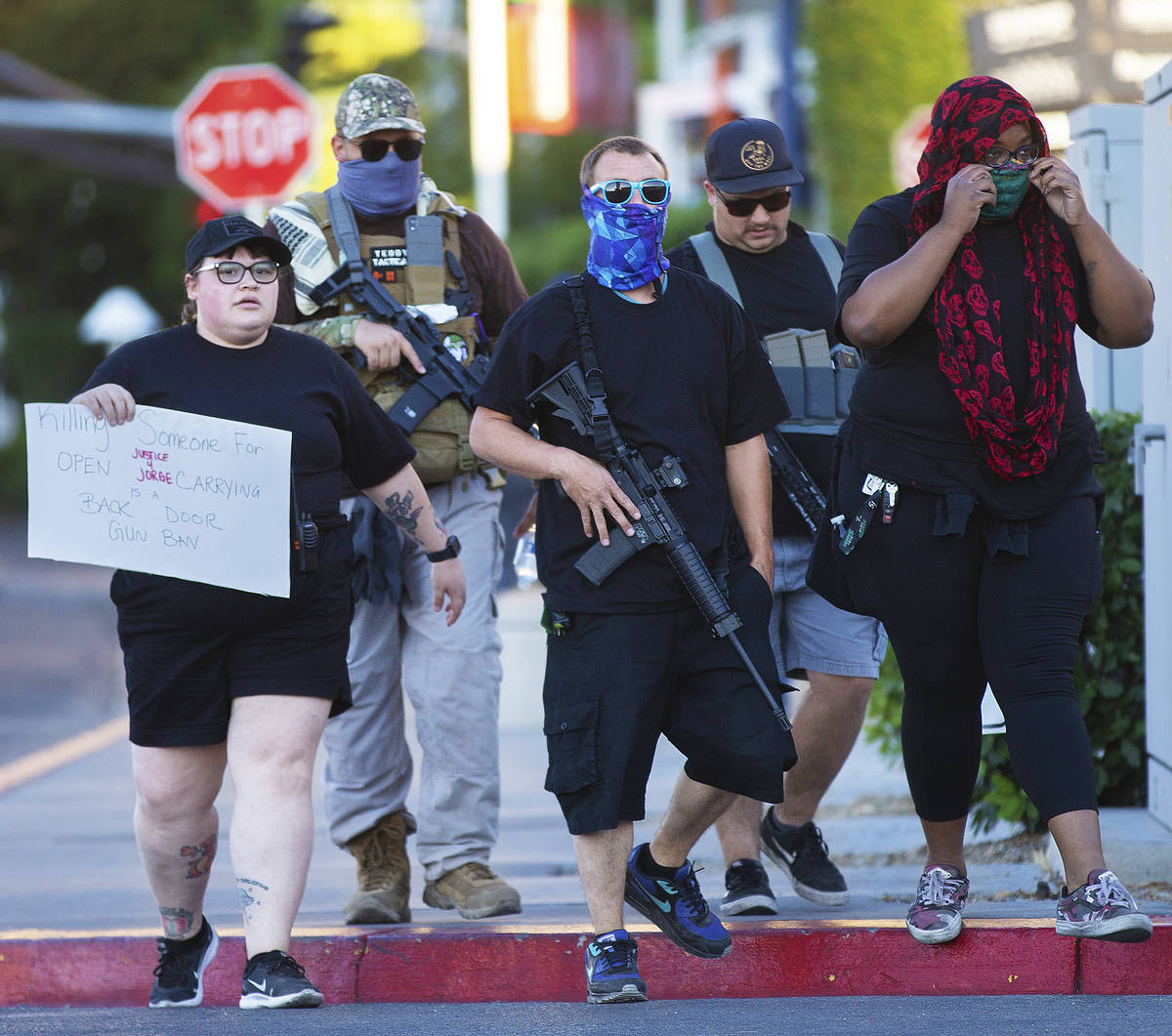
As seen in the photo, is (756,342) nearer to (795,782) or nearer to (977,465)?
(977,465)

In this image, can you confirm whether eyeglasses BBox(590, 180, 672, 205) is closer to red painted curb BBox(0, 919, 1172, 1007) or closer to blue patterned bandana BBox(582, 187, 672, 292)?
blue patterned bandana BBox(582, 187, 672, 292)

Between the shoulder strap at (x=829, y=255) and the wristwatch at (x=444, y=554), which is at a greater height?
the shoulder strap at (x=829, y=255)

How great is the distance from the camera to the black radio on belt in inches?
183

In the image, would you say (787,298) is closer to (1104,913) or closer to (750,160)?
(750,160)

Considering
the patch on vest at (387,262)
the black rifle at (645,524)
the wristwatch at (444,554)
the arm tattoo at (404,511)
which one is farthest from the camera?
the patch on vest at (387,262)

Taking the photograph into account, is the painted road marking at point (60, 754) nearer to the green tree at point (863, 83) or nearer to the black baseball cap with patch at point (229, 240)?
the black baseball cap with patch at point (229, 240)

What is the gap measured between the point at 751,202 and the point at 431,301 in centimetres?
95

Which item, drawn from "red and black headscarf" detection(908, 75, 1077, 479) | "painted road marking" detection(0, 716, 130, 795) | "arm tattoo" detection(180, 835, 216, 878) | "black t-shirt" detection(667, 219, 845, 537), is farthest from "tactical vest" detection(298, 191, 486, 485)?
"painted road marking" detection(0, 716, 130, 795)

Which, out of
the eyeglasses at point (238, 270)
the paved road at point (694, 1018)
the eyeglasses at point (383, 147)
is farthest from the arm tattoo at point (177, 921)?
the eyeglasses at point (383, 147)

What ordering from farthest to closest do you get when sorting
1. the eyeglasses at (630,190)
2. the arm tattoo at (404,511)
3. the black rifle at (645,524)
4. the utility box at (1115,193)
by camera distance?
1. the utility box at (1115,193)
2. the arm tattoo at (404,511)
3. the eyeglasses at (630,190)
4. the black rifle at (645,524)

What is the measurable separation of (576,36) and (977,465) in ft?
65.4

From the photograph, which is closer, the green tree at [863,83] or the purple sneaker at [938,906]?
the purple sneaker at [938,906]

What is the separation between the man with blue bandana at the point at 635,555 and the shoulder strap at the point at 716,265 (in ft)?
2.20

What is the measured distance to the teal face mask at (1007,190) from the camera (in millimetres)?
4328
